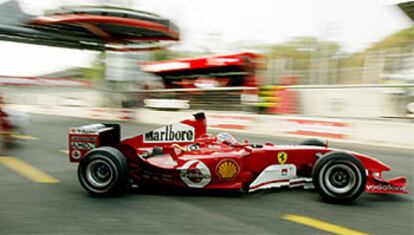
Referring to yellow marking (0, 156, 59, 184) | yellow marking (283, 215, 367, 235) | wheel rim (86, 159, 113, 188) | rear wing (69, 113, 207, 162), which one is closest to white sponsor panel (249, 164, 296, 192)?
yellow marking (283, 215, 367, 235)

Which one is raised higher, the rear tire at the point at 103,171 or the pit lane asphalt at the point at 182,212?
the rear tire at the point at 103,171

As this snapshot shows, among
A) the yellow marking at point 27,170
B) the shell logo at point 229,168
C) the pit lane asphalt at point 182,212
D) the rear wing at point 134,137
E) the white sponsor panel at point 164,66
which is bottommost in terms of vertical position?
the yellow marking at point 27,170

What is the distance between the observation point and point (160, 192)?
4625mm

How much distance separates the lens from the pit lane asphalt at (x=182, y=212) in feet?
11.2

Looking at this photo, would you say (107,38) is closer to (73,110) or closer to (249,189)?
(73,110)

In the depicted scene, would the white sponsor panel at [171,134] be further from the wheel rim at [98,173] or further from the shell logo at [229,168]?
the shell logo at [229,168]

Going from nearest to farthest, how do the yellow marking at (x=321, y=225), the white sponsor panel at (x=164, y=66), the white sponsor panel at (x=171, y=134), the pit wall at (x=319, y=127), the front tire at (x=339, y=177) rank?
the yellow marking at (x=321, y=225) → the front tire at (x=339, y=177) → the white sponsor panel at (x=171, y=134) → the pit wall at (x=319, y=127) → the white sponsor panel at (x=164, y=66)

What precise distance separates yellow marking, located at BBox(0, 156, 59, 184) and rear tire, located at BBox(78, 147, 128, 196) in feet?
3.11

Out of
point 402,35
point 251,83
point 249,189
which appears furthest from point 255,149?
point 251,83

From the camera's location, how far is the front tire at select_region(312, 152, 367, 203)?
3922mm

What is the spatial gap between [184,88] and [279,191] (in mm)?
14141

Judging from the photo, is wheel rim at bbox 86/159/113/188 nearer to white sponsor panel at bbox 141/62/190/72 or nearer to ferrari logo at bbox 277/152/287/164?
ferrari logo at bbox 277/152/287/164

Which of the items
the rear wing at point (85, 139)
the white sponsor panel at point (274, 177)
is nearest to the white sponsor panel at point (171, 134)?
the rear wing at point (85, 139)

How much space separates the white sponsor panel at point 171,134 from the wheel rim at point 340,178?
1707 millimetres
